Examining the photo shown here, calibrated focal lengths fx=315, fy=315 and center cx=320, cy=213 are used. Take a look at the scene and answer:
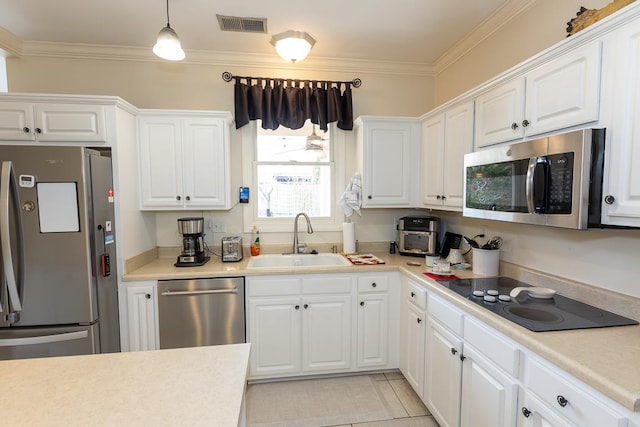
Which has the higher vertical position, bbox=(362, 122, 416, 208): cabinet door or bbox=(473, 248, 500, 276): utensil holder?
bbox=(362, 122, 416, 208): cabinet door

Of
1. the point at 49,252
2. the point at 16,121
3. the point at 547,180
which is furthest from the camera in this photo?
the point at 16,121

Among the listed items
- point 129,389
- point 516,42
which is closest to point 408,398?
point 129,389

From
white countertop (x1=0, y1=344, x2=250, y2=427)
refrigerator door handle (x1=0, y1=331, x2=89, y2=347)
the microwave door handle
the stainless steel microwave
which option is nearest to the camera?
white countertop (x1=0, y1=344, x2=250, y2=427)

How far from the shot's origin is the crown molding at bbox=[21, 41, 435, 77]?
8.76 ft

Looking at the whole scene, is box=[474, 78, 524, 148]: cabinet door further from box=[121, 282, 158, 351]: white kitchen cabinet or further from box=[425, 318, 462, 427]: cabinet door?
box=[121, 282, 158, 351]: white kitchen cabinet

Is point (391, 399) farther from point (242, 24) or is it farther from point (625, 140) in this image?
point (242, 24)

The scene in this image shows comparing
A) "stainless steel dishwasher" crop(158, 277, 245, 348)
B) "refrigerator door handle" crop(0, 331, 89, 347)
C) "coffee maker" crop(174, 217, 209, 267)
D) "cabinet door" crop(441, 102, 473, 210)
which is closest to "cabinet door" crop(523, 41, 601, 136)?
"cabinet door" crop(441, 102, 473, 210)

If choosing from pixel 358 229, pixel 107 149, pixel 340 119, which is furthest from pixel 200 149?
pixel 358 229

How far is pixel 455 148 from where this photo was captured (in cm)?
229

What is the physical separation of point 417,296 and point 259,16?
90.5 inches

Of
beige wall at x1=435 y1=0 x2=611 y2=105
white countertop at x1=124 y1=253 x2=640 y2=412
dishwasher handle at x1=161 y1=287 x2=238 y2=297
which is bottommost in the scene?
dishwasher handle at x1=161 y1=287 x2=238 y2=297

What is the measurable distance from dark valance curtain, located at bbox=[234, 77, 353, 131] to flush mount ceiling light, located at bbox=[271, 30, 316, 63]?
577 millimetres

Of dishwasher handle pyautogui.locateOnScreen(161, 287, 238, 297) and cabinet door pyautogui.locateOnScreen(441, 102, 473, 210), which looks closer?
cabinet door pyautogui.locateOnScreen(441, 102, 473, 210)

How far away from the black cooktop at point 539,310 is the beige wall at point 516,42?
4.95 ft
